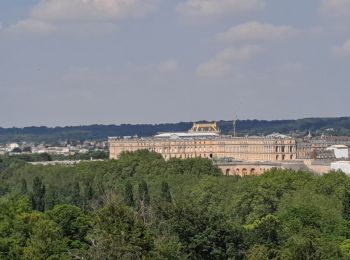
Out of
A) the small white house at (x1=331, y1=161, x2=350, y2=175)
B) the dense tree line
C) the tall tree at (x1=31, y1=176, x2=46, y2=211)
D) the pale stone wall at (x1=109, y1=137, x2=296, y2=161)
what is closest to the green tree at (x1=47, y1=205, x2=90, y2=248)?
the dense tree line

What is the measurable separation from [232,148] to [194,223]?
12678cm

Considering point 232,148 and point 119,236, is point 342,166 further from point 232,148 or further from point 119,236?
point 119,236

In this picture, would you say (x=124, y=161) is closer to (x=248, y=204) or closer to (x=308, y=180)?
(x=308, y=180)

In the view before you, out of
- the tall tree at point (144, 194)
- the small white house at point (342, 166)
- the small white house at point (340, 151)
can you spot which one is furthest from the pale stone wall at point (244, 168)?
the tall tree at point (144, 194)

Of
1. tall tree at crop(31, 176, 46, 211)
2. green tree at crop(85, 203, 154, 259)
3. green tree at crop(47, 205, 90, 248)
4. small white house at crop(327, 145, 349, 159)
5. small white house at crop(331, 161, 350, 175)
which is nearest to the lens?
green tree at crop(85, 203, 154, 259)

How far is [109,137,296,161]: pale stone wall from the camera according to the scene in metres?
182

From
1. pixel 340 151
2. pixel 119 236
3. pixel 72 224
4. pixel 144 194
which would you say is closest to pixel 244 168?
→ pixel 340 151

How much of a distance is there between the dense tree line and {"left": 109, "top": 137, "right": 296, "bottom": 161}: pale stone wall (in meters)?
71.8

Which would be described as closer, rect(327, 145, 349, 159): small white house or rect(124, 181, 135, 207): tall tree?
rect(124, 181, 135, 207): tall tree

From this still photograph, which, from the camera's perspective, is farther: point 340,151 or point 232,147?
point 340,151

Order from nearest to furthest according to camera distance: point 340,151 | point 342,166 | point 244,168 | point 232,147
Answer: point 342,166 < point 244,168 < point 232,147 < point 340,151

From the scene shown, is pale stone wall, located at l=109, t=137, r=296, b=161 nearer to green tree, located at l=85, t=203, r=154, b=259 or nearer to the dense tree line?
the dense tree line

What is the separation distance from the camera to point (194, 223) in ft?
208

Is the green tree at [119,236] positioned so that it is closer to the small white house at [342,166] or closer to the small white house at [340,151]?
the small white house at [342,166]
